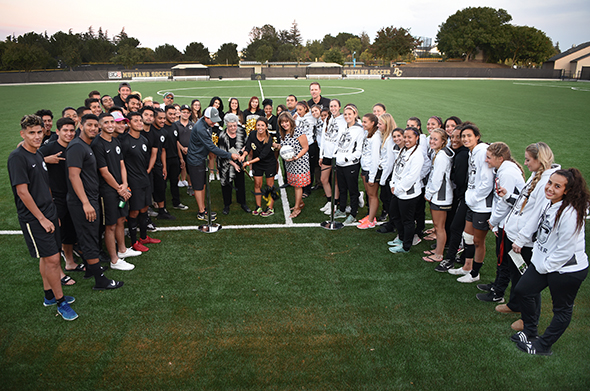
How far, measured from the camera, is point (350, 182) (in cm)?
719

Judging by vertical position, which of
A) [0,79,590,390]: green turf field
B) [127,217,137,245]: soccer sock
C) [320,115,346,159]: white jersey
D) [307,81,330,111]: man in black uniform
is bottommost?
[0,79,590,390]: green turf field

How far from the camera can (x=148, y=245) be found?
6.48m

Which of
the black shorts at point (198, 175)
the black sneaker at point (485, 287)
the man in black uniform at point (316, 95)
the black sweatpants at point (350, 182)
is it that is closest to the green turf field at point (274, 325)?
the black sneaker at point (485, 287)

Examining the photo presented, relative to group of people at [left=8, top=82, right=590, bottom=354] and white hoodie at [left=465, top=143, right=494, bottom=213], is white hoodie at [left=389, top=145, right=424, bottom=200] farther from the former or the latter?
white hoodie at [left=465, top=143, right=494, bottom=213]

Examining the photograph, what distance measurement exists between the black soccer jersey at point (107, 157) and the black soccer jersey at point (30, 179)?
793mm

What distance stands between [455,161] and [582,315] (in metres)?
2.51

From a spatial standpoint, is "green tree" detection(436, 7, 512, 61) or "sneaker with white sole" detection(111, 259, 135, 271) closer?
"sneaker with white sole" detection(111, 259, 135, 271)

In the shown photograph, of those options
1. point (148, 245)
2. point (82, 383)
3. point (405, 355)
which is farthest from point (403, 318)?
point (148, 245)

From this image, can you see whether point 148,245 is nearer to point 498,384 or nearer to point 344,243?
point 344,243

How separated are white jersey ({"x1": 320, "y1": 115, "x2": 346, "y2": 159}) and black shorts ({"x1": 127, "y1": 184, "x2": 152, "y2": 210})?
3675 millimetres

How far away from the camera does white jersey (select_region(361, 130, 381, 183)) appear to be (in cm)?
662

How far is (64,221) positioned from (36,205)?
54.9 inches

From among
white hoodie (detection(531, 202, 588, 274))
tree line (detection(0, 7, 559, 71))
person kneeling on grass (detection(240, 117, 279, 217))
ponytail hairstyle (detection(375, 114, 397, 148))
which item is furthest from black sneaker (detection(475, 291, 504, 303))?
tree line (detection(0, 7, 559, 71))

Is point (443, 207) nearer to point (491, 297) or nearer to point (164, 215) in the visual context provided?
point (491, 297)
